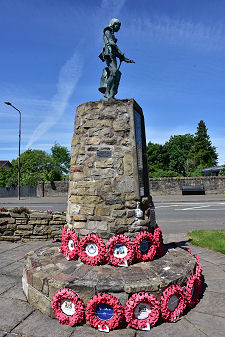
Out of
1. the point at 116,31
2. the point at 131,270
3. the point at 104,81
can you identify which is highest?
the point at 116,31

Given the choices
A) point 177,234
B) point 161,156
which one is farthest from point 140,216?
point 161,156

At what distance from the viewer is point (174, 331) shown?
10.1ft

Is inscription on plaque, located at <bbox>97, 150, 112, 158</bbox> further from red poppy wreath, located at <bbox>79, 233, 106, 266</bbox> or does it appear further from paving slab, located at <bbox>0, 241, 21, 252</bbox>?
paving slab, located at <bbox>0, 241, 21, 252</bbox>

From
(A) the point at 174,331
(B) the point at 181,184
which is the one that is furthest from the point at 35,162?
(A) the point at 174,331

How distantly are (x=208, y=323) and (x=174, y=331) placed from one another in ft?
1.66

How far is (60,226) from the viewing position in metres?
7.71

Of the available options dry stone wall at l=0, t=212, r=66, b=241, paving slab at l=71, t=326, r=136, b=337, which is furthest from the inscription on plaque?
dry stone wall at l=0, t=212, r=66, b=241

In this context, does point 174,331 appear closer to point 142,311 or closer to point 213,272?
point 142,311

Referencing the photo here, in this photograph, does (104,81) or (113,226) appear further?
(104,81)

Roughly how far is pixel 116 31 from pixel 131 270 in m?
4.71

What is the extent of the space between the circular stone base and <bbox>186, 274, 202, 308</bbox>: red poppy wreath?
0.08 m

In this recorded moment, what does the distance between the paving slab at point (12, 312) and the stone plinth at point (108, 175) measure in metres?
A: 1.43

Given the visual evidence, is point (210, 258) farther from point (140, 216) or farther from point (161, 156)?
point (161, 156)

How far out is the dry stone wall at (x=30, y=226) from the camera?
7.74 metres
